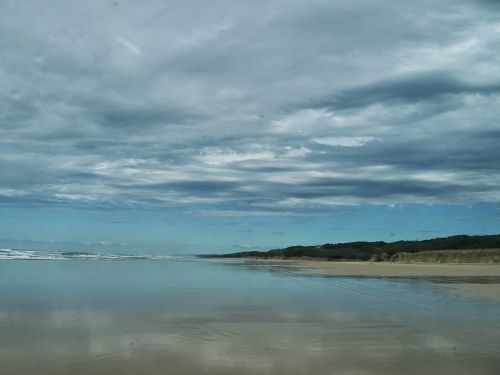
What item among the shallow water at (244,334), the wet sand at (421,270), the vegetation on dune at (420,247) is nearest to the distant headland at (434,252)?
the vegetation on dune at (420,247)

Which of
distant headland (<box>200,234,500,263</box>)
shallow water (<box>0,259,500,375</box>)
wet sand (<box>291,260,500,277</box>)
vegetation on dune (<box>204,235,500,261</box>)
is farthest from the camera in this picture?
vegetation on dune (<box>204,235,500,261</box>)

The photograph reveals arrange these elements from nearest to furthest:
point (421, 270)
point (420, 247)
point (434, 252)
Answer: point (421, 270), point (434, 252), point (420, 247)

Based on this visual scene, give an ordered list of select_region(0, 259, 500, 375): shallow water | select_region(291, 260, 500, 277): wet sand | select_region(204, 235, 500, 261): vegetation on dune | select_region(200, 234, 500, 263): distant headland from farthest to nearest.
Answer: select_region(204, 235, 500, 261): vegetation on dune < select_region(200, 234, 500, 263): distant headland < select_region(291, 260, 500, 277): wet sand < select_region(0, 259, 500, 375): shallow water

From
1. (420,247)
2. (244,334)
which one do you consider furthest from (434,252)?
(244,334)

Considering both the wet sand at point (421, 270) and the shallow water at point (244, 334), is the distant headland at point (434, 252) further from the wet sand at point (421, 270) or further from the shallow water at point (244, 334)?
the shallow water at point (244, 334)

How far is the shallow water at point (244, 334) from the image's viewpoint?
8.72 meters

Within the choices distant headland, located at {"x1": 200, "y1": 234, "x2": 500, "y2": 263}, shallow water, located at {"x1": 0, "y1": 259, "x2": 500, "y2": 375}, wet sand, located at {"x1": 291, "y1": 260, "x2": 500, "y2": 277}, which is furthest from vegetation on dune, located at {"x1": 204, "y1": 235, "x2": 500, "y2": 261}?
shallow water, located at {"x1": 0, "y1": 259, "x2": 500, "y2": 375}

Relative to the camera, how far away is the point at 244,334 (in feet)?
37.9

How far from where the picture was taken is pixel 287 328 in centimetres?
1241

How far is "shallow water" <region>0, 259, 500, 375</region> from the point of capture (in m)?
8.72

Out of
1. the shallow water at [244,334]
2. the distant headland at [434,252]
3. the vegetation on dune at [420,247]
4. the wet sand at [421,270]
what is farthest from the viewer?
the vegetation on dune at [420,247]

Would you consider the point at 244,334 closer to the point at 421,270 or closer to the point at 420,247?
the point at 421,270

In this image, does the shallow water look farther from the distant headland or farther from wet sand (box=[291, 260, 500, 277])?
the distant headland

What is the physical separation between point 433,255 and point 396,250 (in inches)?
828
